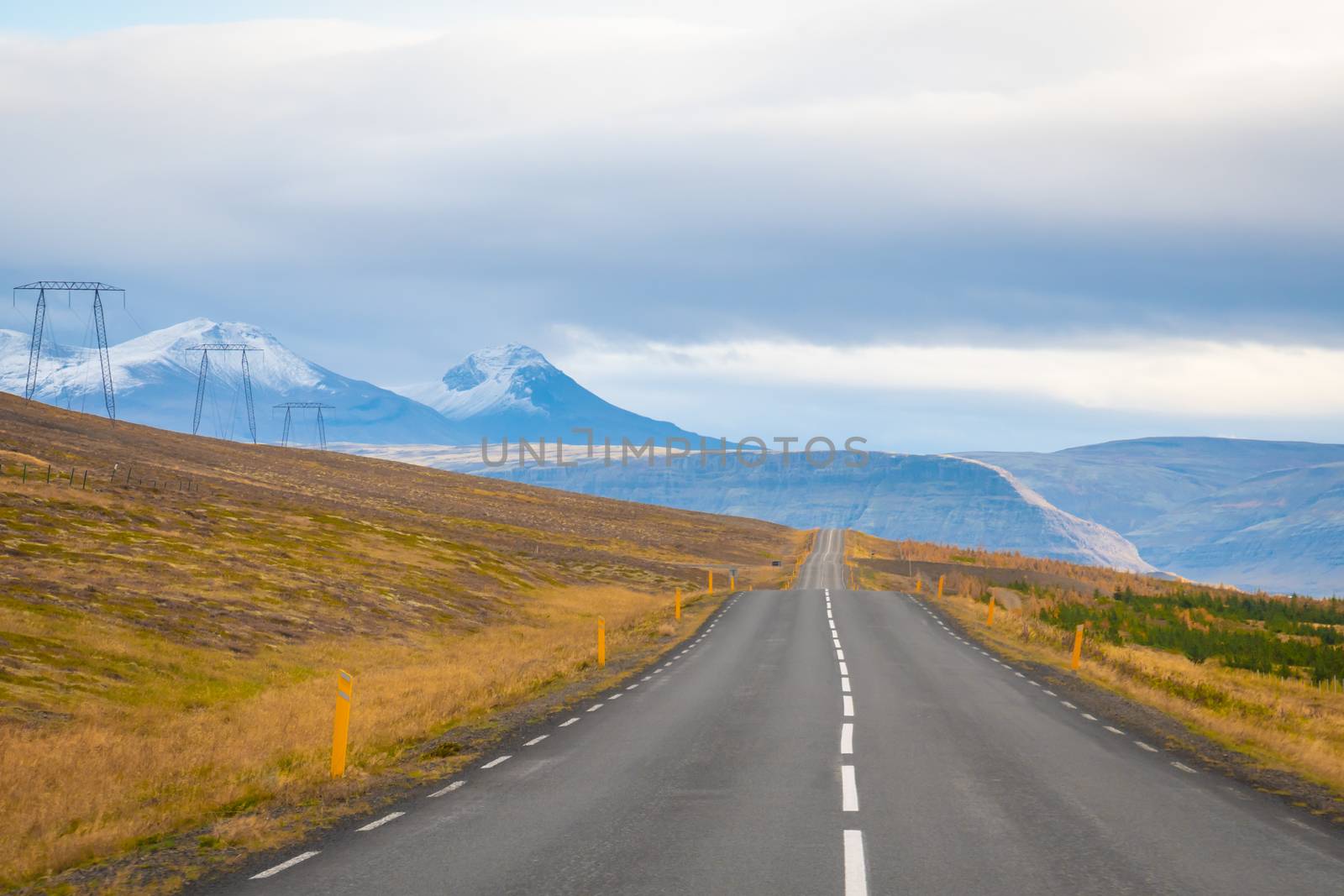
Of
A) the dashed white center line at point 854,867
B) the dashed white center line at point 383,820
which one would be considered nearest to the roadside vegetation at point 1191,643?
the dashed white center line at point 854,867

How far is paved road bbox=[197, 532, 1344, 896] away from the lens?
8.59 meters

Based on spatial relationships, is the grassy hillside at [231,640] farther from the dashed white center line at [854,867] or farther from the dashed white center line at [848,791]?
the dashed white center line at [854,867]

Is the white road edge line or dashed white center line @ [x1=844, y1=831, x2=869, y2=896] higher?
dashed white center line @ [x1=844, y1=831, x2=869, y2=896]

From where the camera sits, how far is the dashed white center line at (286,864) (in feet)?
28.9

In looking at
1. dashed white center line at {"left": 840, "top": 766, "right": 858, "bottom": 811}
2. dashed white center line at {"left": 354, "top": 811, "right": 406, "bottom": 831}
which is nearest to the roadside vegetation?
dashed white center line at {"left": 840, "top": 766, "right": 858, "bottom": 811}

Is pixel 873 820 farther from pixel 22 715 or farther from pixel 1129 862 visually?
pixel 22 715

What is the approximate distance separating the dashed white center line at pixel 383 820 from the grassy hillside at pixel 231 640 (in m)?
0.63

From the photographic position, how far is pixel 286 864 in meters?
9.12

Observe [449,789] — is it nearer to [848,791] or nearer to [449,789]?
[449,789]

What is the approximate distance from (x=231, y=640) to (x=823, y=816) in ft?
65.1

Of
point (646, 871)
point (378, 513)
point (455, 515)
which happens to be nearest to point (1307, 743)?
point (646, 871)

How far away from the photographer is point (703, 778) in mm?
12641

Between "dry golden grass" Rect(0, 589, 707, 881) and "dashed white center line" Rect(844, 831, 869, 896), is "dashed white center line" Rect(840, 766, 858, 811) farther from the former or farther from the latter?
"dry golden grass" Rect(0, 589, 707, 881)

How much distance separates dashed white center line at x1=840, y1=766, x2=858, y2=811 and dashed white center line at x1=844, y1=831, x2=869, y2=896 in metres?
1.12
